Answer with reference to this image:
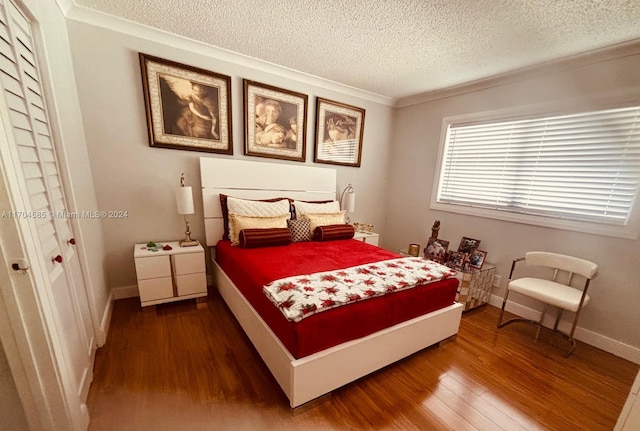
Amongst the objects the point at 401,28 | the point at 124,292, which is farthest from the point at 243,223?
the point at 401,28

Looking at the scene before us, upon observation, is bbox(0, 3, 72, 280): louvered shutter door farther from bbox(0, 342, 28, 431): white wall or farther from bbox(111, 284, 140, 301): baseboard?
bbox(111, 284, 140, 301): baseboard

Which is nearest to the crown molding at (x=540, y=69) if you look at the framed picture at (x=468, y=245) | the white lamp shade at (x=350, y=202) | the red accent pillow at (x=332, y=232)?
the white lamp shade at (x=350, y=202)

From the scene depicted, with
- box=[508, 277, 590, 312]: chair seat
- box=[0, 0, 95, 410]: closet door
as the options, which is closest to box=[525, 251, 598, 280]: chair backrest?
box=[508, 277, 590, 312]: chair seat

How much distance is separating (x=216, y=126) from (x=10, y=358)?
218 centimetres

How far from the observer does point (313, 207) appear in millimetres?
2861

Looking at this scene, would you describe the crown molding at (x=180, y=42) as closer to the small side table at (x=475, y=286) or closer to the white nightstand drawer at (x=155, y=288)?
the white nightstand drawer at (x=155, y=288)

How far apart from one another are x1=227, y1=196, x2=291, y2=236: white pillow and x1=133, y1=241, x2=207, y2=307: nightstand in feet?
1.55

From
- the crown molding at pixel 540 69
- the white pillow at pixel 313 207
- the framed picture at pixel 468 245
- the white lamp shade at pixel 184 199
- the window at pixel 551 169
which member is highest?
the crown molding at pixel 540 69

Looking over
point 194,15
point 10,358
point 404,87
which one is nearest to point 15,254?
point 10,358

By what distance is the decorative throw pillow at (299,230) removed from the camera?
257cm

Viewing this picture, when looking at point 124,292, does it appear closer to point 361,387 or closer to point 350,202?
point 361,387

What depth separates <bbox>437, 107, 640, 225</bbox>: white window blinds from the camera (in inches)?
75.5

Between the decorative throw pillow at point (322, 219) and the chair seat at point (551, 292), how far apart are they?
Answer: 5.95 feet

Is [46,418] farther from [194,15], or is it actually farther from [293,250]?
[194,15]
